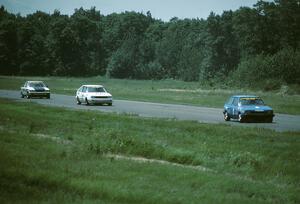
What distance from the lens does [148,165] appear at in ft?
42.7

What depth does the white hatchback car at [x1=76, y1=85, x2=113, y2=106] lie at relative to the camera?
40.7m

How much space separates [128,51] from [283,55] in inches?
2767

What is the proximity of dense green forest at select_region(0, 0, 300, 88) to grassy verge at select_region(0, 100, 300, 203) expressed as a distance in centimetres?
6446

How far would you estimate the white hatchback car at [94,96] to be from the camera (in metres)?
40.7

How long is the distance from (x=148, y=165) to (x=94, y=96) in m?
28.1

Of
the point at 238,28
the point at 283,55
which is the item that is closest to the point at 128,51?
the point at 238,28

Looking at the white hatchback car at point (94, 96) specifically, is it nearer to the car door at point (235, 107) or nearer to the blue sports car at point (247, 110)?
the blue sports car at point (247, 110)

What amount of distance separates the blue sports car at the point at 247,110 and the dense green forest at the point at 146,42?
5491 centimetres

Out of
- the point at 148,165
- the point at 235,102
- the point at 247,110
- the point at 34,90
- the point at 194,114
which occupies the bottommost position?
the point at 194,114

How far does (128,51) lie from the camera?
138375 mm

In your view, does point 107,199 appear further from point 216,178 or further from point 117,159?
point 117,159

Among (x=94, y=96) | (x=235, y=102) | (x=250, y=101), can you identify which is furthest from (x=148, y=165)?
(x=94, y=96)

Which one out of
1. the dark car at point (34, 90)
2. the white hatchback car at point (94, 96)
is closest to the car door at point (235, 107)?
the white hatchback car at point (94, 96)

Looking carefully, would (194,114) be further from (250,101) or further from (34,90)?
(34,90)
